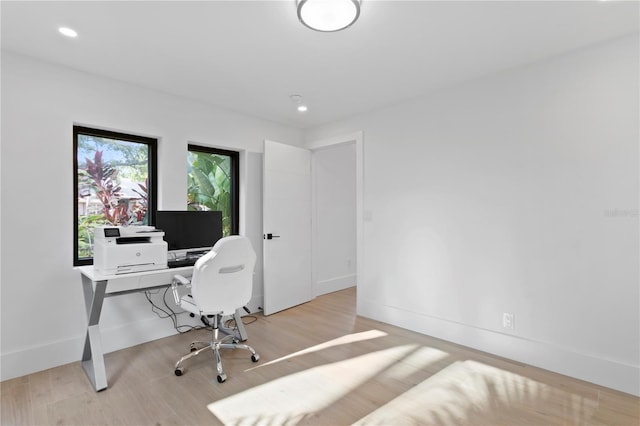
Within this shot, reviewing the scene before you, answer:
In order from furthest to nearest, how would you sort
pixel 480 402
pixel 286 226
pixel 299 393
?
1. pixel 286 226
2. pixel 299 393
3. pixel 480 402

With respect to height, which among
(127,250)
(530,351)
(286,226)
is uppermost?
(286,226)

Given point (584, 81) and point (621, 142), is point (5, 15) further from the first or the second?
point (621, 142)

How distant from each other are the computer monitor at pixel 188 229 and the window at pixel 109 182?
1.29ft

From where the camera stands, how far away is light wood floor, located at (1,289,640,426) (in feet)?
6.42

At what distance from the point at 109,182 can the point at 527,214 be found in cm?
381

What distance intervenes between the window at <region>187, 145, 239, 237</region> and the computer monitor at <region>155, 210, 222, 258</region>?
47 centimetres

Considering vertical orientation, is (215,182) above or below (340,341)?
above

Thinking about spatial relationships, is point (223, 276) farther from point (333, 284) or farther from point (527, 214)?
point (333, 284)

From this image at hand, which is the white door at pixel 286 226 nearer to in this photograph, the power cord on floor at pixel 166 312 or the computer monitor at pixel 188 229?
the computer monitor at pixel 188 229

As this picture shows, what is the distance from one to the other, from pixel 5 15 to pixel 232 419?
290 centimetres

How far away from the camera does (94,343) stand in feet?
7.95

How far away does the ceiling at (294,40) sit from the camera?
197 cm

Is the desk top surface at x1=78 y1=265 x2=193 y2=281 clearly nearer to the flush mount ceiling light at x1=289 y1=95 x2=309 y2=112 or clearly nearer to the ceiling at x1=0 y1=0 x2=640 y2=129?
the ceiling at x1=0 y1=0 x2=640 y2=129

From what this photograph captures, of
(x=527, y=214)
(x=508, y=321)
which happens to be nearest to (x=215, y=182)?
(x=527, y=214)
